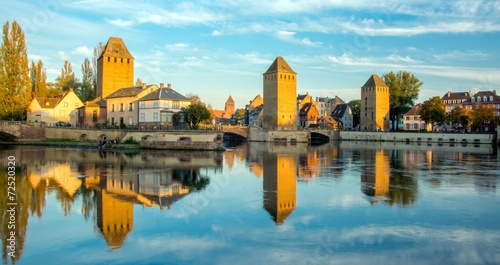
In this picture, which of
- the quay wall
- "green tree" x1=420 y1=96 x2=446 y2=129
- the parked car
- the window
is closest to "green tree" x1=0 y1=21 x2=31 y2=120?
the parked car

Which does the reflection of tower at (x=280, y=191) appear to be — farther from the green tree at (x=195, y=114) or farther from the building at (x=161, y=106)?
the building at (x=161, y=106)

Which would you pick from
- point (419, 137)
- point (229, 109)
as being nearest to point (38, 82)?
point (419, 137)

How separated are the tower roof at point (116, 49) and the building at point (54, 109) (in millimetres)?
6954

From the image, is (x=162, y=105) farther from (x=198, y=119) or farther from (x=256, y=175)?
(x=256, y=175)

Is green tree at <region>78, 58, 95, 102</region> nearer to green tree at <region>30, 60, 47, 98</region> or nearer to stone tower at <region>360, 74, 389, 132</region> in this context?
green tree at <region>30, 60, 47, 98</region>

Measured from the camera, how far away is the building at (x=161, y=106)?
1582 inches

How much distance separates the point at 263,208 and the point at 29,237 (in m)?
6.44

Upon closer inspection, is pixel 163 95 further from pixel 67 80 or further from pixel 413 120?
pixel 413 120

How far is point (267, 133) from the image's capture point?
6066 centimetres

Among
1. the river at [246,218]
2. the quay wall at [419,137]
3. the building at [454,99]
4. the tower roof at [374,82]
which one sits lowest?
the river at [246,218]

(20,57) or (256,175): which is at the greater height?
(20,57)

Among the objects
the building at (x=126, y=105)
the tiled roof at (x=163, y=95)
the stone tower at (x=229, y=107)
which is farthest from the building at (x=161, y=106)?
the stone tower at (x=229, y=107)

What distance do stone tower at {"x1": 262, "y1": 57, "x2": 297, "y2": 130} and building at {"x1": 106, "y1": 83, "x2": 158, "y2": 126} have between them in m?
24.0

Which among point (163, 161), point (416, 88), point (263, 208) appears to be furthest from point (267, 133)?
point (263, 208)
